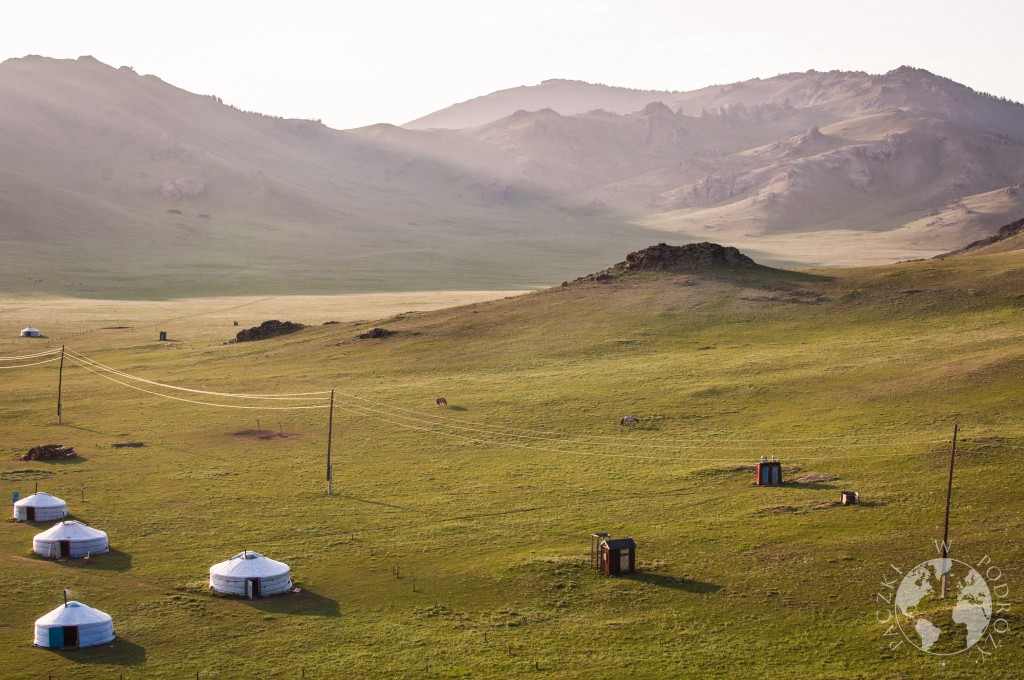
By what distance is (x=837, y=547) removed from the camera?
4422 cm

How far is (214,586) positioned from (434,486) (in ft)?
55.3

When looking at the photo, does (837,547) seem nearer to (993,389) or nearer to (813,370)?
(993,389)

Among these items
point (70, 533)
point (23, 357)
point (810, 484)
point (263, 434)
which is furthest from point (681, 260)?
point (70, 533)

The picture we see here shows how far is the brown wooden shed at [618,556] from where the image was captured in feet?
140

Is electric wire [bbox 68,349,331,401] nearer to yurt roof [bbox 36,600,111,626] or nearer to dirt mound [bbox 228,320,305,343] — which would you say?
dirt mound [bbox 228,320,305,343]

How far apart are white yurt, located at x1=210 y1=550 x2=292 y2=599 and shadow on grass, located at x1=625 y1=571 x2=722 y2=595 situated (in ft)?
45.0

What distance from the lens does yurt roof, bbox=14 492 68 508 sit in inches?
2028

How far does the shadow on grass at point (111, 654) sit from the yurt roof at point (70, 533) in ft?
34.2

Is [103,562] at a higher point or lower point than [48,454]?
A: lower

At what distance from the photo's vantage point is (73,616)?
36.7 metres

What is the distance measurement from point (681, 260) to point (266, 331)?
44.7 meters
